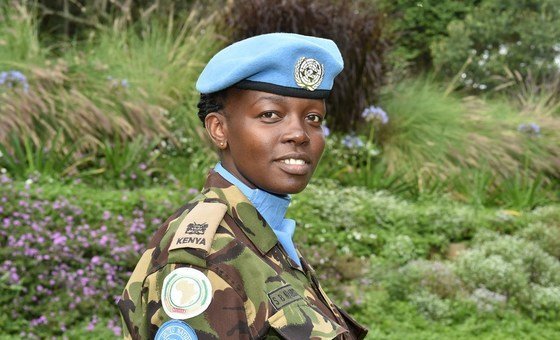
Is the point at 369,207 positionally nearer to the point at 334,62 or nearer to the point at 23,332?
the point at 23,332

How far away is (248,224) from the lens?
6.32 feet

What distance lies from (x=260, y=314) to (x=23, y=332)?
3.60 meters

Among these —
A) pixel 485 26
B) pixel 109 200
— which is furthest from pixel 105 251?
pixel 485 26

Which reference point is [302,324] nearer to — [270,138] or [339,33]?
[270,138]

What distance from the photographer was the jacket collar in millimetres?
1917

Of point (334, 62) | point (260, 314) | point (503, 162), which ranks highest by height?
point (334, 62)

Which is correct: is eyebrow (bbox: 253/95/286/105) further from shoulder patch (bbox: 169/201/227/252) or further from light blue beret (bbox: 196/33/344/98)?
shoulder patch (bbox: 169/201/227/252)

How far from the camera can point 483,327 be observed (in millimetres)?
5883

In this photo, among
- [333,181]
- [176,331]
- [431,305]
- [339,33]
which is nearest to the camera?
[176,331]

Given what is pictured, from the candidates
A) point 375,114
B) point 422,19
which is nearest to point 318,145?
point 375,114

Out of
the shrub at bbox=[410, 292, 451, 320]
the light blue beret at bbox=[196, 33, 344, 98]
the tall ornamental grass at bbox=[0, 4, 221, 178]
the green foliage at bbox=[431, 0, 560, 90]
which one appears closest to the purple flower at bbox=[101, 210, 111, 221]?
the tall ornamental grass at bbox=[0, 4, 221, 178]

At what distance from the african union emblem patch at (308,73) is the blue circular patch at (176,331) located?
59cm

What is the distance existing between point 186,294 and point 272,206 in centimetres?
38

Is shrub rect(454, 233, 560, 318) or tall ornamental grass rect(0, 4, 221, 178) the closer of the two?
shrub rect(454, 233, 560, 318)
